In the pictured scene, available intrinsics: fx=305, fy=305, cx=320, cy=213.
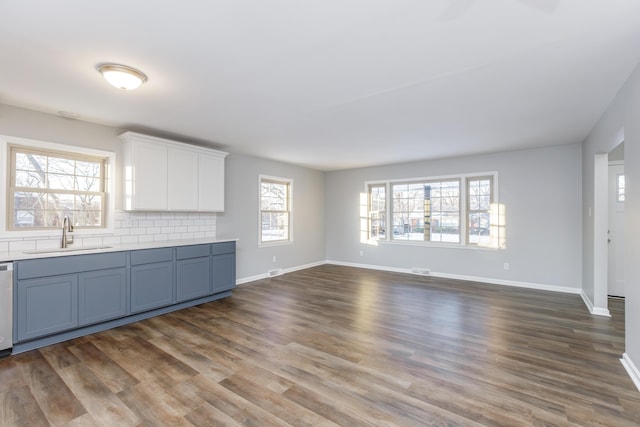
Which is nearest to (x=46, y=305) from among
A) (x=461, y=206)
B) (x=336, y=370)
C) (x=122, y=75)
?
(x=122, y=75)

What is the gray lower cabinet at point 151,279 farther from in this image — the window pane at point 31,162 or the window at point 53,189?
the window pane at point 31,162

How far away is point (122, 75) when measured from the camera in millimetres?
2541

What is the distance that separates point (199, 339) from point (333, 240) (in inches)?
200

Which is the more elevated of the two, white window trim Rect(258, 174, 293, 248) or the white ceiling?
the white ceiling

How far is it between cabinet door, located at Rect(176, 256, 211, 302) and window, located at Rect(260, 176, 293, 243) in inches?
71.8

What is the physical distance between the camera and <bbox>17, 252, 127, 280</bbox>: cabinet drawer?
3.00 meters

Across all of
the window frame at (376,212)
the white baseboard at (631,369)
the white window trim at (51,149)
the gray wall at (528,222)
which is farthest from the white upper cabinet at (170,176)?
the white baseboard at (631,369)

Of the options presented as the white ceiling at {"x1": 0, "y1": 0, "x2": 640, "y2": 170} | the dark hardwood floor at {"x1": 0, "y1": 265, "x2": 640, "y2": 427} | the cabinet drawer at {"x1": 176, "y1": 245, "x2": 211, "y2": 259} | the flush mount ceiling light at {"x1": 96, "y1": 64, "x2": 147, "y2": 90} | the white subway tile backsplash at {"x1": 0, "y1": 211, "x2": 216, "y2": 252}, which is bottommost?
the dark hardwood floor at {"x1": 0, "y1": 265, "x2": 640, "y2": 427}

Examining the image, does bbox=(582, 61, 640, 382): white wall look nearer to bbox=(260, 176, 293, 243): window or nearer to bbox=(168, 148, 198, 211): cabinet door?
bbox=(168, 148, 198, 211): cabinet door

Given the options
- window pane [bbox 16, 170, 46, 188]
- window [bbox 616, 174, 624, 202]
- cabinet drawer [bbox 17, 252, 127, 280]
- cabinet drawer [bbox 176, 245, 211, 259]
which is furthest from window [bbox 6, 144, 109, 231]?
window [bbox 616, 174, 624, 202]

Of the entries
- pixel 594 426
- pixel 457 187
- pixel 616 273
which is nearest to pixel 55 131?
pixel 594 426

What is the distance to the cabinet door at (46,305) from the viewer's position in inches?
117

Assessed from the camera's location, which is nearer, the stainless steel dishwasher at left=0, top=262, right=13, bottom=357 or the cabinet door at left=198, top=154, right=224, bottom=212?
the stainless steel dishwasher at left=0, top=262, right=13, bottom=357

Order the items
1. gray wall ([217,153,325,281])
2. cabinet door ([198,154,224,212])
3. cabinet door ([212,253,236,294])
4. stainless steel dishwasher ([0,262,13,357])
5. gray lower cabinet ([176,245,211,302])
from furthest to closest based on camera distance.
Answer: gray wall ([217,153,325,281]) < cabinet door ([198,154,224,212]) < cabinet door ([212,253,236,294]) < gray lower cabinet ([176,245,211,302]) < stainless steel dishwasher ([0,262,13,357])
